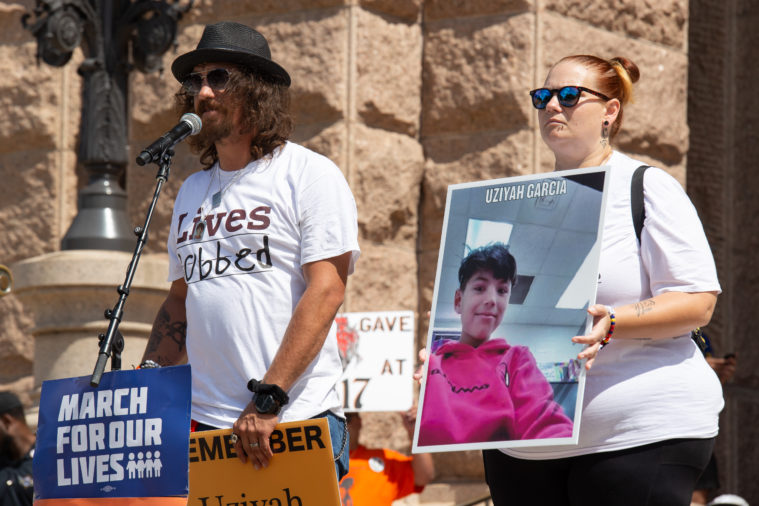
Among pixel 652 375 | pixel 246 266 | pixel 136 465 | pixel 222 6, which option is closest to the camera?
pixel 652 375

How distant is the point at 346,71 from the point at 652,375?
386cm

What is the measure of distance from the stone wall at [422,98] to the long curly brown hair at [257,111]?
267 centimetres

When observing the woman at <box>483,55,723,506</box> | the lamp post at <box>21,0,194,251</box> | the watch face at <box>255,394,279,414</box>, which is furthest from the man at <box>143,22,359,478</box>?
the lamp post at <box>21,0,194,251</box>

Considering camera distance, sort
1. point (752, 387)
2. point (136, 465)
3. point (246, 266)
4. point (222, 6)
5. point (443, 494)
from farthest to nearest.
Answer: point (752, 387), point (222, 6), point (443, 494), point (246, 266), point (136, 465)

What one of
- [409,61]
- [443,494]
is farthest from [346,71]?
[443,494]

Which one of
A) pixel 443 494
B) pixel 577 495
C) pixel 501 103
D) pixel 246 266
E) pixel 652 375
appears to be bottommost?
pixel 443 494

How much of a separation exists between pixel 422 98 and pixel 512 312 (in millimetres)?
3797

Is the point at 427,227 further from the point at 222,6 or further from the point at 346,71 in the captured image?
the point at 222,6

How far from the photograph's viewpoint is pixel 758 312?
8258 mm

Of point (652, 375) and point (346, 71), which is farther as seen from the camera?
point (346, 71)

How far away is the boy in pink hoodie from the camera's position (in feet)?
10.3

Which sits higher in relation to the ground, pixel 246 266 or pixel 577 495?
pixel 246 266

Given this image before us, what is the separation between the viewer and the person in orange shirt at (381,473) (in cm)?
580

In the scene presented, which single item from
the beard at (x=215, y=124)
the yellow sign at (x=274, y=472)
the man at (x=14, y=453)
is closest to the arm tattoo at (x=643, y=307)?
the yellow sign at (x=274, y=472)
